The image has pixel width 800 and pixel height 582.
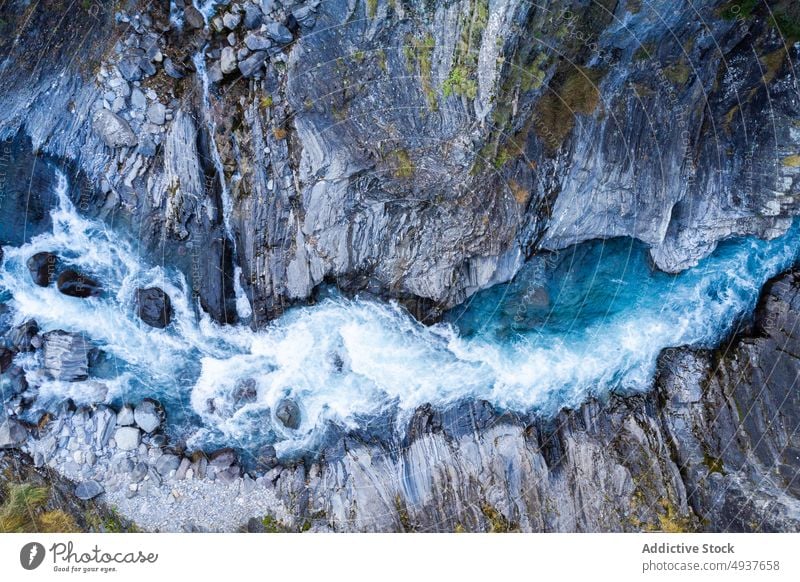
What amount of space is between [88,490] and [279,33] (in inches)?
491

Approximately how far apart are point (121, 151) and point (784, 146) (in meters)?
17.4

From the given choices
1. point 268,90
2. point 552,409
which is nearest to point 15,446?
point 268,90

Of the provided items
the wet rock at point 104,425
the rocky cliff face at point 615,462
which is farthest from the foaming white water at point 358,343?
the rocky cliff face at point 615,462

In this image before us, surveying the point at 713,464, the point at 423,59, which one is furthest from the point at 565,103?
the point at 713,464

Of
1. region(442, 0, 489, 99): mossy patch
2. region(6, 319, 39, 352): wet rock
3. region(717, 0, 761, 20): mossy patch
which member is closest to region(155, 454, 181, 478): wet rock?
region(6, 319, 39, 352): wet rock

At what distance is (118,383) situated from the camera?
1356cm

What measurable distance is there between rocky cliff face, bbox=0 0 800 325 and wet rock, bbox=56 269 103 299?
1834mm

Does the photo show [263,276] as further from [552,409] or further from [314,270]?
[552,409]

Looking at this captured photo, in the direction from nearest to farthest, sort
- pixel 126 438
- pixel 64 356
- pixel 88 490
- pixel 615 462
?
pixel 615 462
pixel 88 490
pixel 126 438
pixel 64 356

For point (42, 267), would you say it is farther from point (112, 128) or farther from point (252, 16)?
point (252, 16)

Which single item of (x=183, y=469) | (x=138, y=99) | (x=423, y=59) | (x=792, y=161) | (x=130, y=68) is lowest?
(x=183, y=469)

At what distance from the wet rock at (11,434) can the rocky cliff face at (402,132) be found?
223 inches

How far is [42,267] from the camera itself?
43.9 ft

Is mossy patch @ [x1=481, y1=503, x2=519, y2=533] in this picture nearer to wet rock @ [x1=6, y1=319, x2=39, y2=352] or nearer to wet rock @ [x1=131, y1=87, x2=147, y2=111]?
wet rock @ [x1=6, y1=319, x2=39, y2=352]
